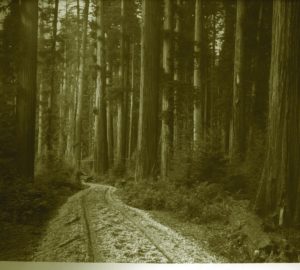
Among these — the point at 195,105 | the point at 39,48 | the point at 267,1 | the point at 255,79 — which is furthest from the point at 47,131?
the point at 267,1

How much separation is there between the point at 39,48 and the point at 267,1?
2.08 metres

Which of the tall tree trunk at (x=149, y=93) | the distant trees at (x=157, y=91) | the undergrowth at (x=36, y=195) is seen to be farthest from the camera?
the tall tree trunk at (x=149, y=93)

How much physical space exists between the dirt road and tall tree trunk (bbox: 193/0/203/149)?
2.76ft

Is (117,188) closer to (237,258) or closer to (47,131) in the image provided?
(47,131)

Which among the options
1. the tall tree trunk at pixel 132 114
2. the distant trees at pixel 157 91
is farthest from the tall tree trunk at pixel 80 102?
the tall tree trunk at pixel 132 114

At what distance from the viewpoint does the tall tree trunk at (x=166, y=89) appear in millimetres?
4008

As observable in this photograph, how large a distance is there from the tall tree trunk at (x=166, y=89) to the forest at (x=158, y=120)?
0.5 inches

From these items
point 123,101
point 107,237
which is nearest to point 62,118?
point 123,101

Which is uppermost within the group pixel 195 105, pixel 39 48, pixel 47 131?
pixel 39 48

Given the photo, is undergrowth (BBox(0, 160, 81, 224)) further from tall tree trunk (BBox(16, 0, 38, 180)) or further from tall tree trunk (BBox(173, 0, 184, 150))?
tall tree trunk (BBox(173, 0, 184, 150))

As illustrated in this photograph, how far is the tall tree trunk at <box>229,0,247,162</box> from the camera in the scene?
3941 mm

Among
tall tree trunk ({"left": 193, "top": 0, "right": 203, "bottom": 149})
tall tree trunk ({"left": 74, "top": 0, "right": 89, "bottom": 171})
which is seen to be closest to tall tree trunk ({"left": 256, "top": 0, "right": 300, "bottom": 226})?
tall tree trunk ({"left": 193, "top": 0, "right": 203, "bottom": 149})

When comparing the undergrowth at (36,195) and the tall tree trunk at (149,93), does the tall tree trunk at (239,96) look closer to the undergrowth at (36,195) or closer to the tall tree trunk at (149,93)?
the tall tree trunk at (149,93)

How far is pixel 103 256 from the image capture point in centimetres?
386
